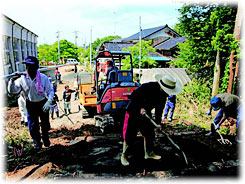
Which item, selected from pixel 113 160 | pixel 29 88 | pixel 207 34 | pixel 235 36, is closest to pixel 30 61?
pixel 29 88

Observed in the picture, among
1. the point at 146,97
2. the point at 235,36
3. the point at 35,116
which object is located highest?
the point at 235,36

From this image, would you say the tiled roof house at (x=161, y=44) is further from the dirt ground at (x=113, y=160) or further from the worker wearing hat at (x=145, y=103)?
the worker wearing hat at (x=145, y=103)

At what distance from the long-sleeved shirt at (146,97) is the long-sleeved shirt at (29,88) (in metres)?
1.83

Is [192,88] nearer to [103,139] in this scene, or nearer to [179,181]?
[103,139]

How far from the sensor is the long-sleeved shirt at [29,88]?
3.56m

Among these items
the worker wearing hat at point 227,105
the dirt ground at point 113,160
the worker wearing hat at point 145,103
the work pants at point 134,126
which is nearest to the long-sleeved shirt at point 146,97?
the worker wearing hat at point 145,103

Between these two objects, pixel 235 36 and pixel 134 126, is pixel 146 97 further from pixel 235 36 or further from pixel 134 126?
pixel 235 36

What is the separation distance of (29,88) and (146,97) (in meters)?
2.43

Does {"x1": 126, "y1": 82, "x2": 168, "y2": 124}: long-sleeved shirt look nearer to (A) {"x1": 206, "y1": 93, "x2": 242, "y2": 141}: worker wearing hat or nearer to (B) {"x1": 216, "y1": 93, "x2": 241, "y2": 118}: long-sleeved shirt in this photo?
(A) {"x1": 206, "y1": 93, "x2": 242, "y2": 141}: worker wearing hat

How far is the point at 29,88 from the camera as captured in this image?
3762 millimetres

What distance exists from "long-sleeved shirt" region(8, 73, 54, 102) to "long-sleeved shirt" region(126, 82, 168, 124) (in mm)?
1835

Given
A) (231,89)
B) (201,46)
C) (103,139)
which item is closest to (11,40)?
(103,139)

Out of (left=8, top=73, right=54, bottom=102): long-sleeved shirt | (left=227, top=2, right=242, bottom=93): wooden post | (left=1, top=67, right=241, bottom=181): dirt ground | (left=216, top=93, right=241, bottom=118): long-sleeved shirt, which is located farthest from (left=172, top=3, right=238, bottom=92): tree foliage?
(left=8, top=73, right=54, bottom=102): long-sleeved shirt

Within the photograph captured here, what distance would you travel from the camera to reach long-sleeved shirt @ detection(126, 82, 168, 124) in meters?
3.65
